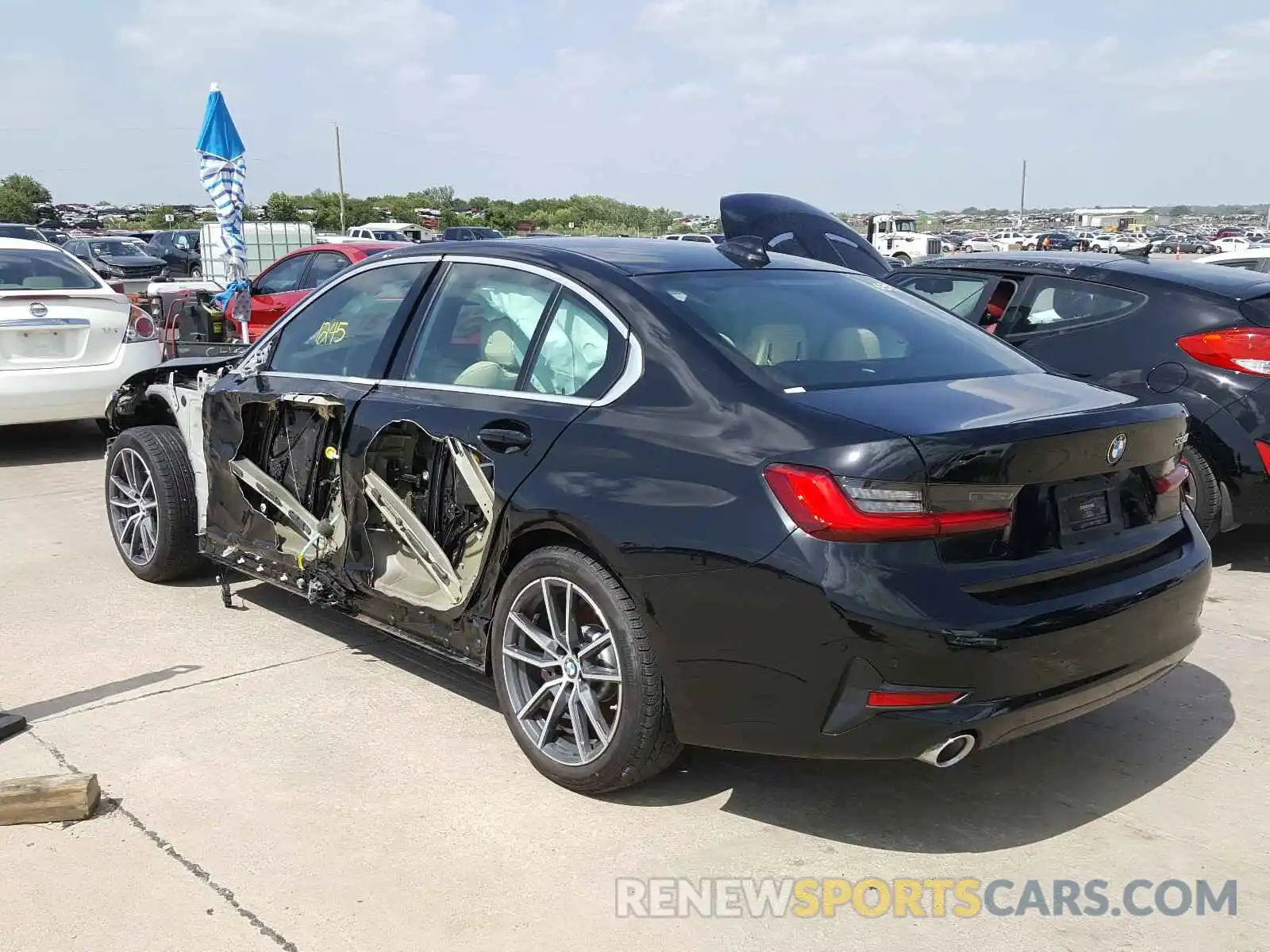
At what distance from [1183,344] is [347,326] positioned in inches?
162

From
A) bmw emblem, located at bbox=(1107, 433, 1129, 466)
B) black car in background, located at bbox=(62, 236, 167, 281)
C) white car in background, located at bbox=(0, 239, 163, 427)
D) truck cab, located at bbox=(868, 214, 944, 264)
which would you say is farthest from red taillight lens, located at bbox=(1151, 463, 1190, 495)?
truck cab, located at bbox=(868, 214, 944, 264)

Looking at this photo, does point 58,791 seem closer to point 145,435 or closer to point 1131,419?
point 145,435

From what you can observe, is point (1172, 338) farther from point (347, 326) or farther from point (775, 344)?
point (347, 326)

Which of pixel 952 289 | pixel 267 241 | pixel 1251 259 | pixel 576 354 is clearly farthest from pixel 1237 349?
pixel 267 241

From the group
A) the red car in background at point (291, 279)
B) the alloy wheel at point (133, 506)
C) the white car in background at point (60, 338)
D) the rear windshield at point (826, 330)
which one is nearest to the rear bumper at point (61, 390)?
the white car in background at point (60, 338)

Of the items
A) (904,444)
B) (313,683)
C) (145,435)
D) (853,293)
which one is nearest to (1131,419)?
(904,444)

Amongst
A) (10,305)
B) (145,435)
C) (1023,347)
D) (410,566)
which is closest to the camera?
(410,566)

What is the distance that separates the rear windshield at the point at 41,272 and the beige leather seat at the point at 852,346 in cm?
733

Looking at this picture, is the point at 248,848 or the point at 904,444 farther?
the point at 248,848

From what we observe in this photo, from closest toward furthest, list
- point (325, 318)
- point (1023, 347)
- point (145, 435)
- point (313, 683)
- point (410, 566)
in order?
point (410, 566) → point (313, 683) → point (325, 318) → point (145, 435) → point (1023, 347)

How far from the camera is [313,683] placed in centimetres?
458

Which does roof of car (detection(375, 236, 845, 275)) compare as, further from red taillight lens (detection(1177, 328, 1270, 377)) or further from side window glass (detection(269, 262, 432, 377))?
red taillight lens (detection(1177, 328, 1270, 377))

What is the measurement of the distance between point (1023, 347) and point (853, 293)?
2.63 meters

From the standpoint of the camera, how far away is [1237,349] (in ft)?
19.3
